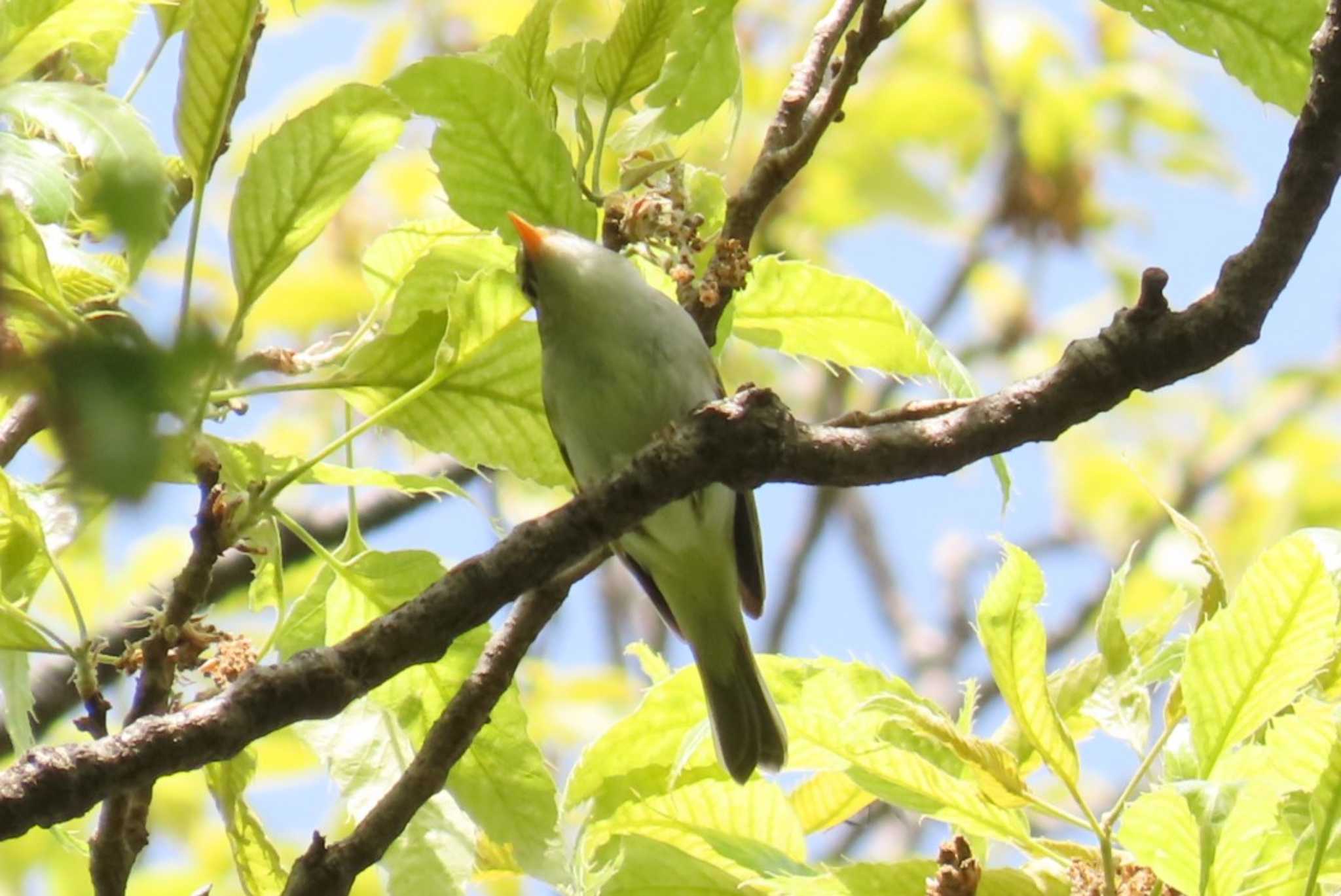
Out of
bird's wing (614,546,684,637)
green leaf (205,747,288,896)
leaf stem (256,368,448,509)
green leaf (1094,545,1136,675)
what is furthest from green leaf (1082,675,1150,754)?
bird's wing (614,546,684,637)

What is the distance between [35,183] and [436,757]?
801 mm

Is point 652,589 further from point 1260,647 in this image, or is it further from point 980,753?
point 1260,647

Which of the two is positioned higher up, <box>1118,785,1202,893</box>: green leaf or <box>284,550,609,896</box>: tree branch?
<box>284,550,609,896</box>: tree branch

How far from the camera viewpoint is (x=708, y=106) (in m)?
2.18

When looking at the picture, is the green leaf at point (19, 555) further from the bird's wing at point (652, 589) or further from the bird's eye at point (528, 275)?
the bird's wing at point (652, 589)

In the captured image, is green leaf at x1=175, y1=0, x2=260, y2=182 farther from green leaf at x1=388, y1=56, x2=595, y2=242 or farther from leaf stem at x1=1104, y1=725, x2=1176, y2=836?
leaf stem at x1=1104, y1=725, x2=1176, y2=836

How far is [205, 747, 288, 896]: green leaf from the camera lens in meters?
2.11

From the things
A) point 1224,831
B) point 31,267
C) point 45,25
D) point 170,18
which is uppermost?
point 170,18

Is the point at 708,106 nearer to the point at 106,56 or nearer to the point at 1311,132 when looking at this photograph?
the point at 1311,132

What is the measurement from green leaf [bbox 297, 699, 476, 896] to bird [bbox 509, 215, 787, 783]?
0.85 m

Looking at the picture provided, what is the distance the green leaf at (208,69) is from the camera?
1692mm

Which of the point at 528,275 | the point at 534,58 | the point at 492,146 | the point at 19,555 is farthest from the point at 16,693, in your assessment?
the point at 528,275

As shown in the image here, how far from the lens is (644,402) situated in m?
3.05

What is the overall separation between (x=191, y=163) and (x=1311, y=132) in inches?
47.3
